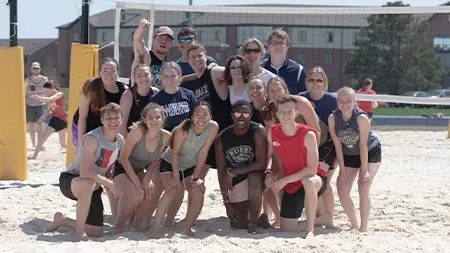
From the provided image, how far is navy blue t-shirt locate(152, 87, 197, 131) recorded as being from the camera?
466cm

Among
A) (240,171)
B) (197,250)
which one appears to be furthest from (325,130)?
(197,250)

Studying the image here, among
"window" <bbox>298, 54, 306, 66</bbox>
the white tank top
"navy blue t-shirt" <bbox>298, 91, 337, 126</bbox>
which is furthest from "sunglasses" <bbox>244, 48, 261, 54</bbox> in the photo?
"window" <bbox>298, 54, 306, 66</bbox>

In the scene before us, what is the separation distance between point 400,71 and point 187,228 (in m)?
40.8

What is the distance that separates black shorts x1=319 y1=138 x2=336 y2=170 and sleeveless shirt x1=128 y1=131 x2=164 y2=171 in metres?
1.11

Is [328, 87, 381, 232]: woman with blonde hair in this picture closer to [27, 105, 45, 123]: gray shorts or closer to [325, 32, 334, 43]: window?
[27, 105, 45, 123]: gray shorts

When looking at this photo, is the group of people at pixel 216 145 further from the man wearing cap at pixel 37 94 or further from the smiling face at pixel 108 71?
the man wearing cap at pixel 37 94

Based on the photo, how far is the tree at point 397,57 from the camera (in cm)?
4356

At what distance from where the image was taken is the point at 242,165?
4797mm

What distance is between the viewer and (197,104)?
4559 millimetres

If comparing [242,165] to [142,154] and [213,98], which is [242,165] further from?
[142,154]

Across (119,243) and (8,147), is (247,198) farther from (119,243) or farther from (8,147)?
(8,147)

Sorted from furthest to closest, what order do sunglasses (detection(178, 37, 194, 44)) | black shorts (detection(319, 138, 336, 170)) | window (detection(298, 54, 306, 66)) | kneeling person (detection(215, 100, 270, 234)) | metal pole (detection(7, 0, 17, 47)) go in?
1. window (detection(298, 54, 306, 66))
2. metal pole (detection(7, 0, 17, 47))
3. sunglasses (detection(178, 37, 194, 44))
4. black shorts (detection(319, 138, 336, 170))
5. kneeling person (detection(215, 100, 270, 234))

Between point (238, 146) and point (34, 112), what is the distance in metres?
6.34

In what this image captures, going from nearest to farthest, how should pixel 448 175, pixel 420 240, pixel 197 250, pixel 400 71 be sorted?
pixel 197 250 < pixel 420 240 < pixel 448 175 < pixel 400 71
